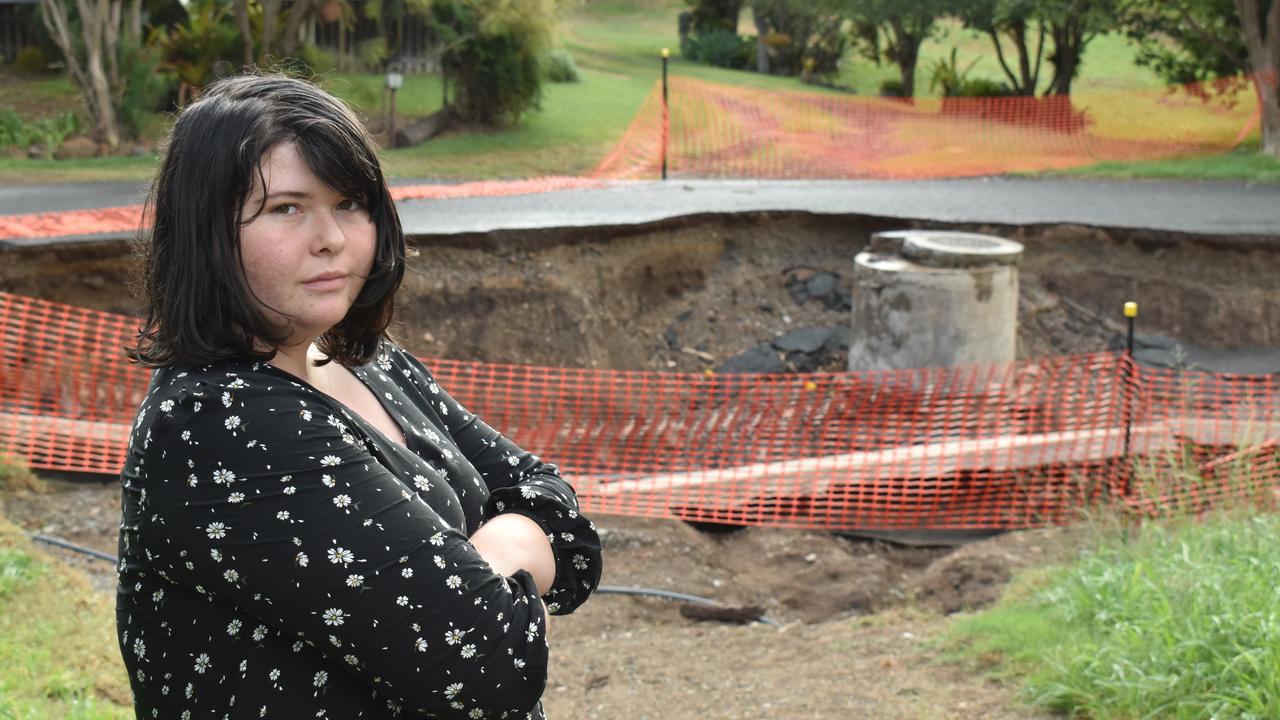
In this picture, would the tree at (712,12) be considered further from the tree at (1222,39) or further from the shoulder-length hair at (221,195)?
the shoulder-length hair at (221,195)

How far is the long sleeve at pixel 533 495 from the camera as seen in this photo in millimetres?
2084

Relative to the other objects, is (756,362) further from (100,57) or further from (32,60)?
(32,60)

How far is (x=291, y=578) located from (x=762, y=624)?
175 inches

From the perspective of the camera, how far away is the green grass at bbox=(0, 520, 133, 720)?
11.9ft

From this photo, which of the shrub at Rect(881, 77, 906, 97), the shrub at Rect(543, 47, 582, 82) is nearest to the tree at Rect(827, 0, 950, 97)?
the shrub at Rect(881, 77, 906, 97)

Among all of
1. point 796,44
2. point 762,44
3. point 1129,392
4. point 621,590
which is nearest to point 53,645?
point 621,590

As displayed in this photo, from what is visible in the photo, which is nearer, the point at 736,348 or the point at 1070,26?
the point at 736,348

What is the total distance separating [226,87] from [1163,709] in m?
3.10

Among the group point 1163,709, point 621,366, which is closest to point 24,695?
point 1163,709

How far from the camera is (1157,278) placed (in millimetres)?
10633

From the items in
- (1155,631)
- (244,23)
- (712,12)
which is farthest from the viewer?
(712,12)

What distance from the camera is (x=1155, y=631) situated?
3.89 meters

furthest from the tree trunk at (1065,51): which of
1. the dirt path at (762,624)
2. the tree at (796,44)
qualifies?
the dirt path at (762,624)

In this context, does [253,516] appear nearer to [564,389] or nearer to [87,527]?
[87,527]
